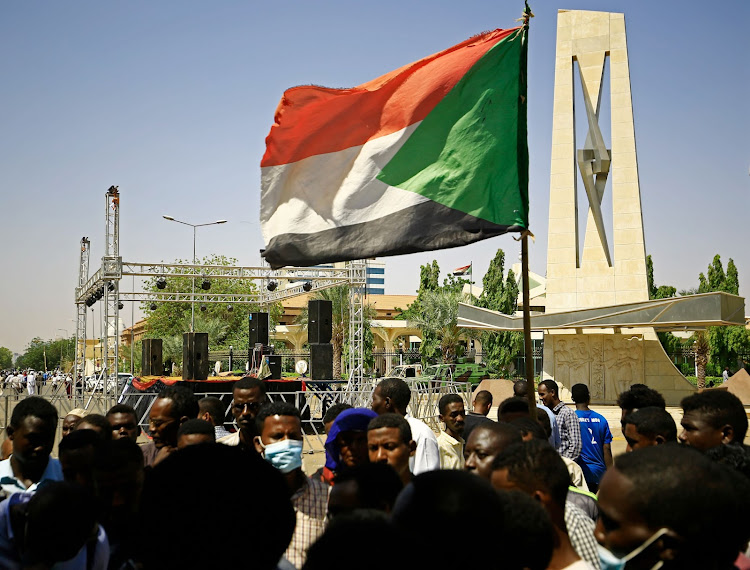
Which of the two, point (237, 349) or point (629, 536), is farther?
point (237, 349)

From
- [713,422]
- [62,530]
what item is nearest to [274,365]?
[713,422]

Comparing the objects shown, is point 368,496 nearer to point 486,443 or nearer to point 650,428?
point 486,443

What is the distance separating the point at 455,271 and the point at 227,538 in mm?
48828

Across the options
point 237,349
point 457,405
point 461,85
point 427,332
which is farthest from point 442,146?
point 237,349

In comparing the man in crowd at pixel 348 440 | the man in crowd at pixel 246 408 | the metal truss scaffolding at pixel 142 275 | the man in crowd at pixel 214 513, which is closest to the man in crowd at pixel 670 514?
the man in crowd at pixel 214 513

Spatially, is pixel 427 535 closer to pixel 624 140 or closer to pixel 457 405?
pixel 457 405

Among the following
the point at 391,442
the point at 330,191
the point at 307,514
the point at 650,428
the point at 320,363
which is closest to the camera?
the point at 307,514

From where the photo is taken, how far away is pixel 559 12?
1026 inches

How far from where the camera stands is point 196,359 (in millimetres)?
22438

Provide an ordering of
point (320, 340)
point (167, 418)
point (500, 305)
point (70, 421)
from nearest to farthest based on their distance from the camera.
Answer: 1. point (167, 418)
2. point (70, 421)
3. point (320, 340)
4. point (500, 305)

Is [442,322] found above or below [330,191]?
above

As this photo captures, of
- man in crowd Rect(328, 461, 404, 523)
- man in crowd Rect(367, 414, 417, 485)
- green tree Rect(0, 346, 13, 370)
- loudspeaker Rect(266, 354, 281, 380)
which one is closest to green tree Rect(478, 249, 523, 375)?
loudspeaker Rect(266, 354, 281, 380)

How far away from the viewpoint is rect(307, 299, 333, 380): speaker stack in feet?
70.4

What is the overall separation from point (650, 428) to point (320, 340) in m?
18.0
